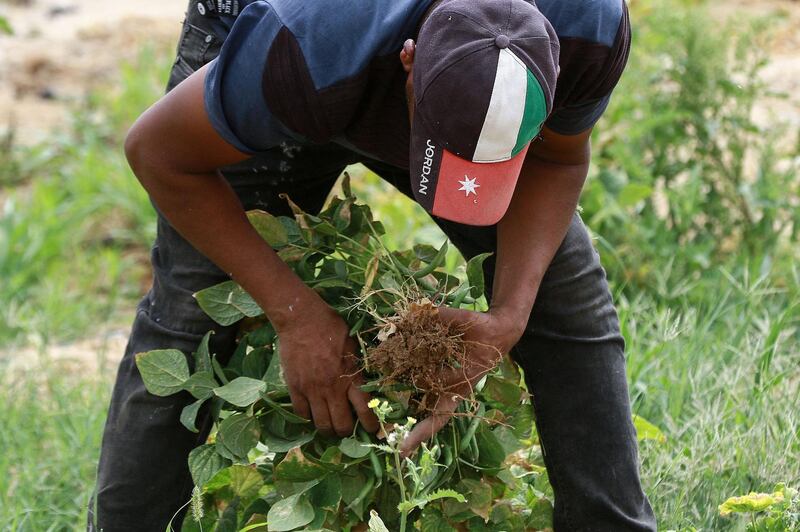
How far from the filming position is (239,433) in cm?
204

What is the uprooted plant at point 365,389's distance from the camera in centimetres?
192

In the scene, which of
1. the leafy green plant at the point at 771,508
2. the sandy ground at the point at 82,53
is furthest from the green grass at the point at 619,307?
the sandy ground at the point at 82,53

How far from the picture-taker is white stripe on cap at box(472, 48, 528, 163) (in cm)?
165

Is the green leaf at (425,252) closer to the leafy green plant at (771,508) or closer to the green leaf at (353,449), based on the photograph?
the green leaf at (353,449)

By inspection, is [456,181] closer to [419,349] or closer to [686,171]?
[419,349]

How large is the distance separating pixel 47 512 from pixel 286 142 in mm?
1314

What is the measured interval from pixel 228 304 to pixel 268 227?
0.54 feet

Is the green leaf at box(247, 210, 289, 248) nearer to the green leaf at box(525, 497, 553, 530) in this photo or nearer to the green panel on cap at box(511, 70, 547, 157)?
the green panel on cap at box(511, 70, 547, 157)

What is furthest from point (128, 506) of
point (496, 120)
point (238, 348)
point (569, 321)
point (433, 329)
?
point (496, 120)

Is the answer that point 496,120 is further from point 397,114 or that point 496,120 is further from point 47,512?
point 47,512

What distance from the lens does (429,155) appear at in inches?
67.9

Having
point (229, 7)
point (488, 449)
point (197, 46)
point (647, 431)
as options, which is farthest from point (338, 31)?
point (647, 431)

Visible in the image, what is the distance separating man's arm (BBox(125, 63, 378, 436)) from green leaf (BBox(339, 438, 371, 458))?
44mm

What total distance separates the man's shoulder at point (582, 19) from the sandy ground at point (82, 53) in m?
3.57
